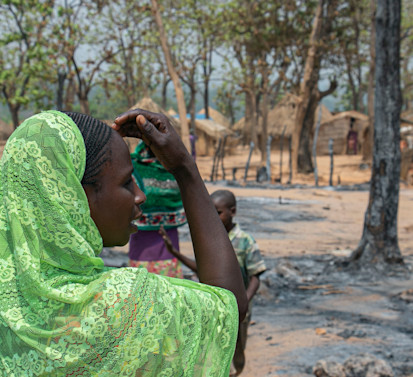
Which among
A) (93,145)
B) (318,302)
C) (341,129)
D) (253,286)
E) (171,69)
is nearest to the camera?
(93,145)

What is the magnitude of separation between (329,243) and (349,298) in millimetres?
3127

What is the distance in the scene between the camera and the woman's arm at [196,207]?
4.50ft

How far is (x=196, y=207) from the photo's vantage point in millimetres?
1414

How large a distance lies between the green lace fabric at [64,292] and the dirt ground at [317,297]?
313 centimetres

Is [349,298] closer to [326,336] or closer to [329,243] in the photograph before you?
[326,336]

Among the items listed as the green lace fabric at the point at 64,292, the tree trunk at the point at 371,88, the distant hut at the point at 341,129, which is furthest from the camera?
the distant hut at the point at 341,129

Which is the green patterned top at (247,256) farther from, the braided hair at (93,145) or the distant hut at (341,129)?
the distant hut at (341,129)

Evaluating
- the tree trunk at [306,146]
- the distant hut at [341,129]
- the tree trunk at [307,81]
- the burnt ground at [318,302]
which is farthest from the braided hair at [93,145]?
the distant hut at [341,129]

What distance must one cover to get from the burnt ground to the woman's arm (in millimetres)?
2863

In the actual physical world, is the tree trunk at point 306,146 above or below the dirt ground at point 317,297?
above

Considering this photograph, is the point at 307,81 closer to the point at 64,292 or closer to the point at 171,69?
the point at 171,69

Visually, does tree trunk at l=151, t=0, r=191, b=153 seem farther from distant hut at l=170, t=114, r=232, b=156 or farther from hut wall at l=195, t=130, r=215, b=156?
hut wall at l=195, t=130, r=215, b=156

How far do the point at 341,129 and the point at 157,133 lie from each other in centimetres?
3075

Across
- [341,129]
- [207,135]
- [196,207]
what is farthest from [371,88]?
[196,207]
